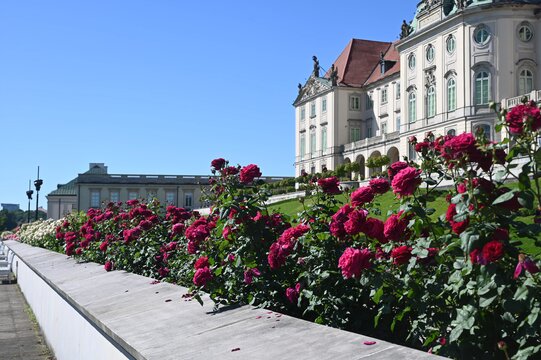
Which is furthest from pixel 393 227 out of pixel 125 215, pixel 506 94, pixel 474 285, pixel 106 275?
pixel 506 94

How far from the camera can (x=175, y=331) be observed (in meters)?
3.75

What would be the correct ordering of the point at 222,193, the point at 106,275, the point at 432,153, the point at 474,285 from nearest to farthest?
1. the point at 474,285
2. the point at 432,153
3. the point at 222,193
4. the point at 106,275

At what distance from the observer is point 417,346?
3.58 meters

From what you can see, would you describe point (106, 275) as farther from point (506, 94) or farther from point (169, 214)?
Answer: point (506, 94)

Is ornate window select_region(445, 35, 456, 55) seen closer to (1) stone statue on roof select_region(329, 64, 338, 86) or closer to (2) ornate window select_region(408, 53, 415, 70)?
(2) ornate window select_region(408, 53, 415, 70)

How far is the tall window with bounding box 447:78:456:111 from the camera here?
4703cm

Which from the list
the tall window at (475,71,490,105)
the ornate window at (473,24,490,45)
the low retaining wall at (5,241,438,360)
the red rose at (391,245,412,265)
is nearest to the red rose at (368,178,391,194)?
the red rose at (391,245,412,265)

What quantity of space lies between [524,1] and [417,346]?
45685 millimetres

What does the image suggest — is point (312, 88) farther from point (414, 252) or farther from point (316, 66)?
point (414, 252)

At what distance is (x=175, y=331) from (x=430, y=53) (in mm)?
49292

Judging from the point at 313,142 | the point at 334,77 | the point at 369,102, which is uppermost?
the point at 334,77

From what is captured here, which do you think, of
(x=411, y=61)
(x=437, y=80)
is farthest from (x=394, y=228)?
(x=411, y=61)

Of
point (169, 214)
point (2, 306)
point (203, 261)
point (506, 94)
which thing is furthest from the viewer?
point (506, 94)

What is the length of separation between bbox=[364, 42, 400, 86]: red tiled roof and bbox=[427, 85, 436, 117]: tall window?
12182mm
